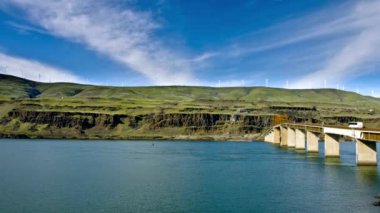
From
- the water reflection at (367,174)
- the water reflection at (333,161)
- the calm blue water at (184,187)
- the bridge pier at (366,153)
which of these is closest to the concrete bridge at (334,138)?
the bridge pier at (366,153)

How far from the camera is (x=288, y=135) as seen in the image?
7146 inches

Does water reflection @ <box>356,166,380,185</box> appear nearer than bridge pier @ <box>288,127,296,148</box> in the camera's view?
Yes

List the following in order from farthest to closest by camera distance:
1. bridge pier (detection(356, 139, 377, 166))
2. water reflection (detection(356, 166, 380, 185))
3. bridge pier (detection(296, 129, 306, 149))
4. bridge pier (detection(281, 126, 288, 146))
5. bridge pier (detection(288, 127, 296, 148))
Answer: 1. bridge pier (detection(281, 126, 288, 146))
2. bridge pier (detection(288, 127, 296, 148))
3. bridge pier (detection(296, 129, 306, 149))
4. bridge pier (detection(356, 139, 377, 166))
5. water reflection (detection(356, 166, 380, 185))

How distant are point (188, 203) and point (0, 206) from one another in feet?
68.1

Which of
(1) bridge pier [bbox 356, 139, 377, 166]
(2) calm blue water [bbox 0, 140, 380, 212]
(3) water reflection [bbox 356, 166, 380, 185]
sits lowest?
(2) calm blue water [bbox 0, 140, 380, 212]

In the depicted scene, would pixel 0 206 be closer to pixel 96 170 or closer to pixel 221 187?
pixel 221 187

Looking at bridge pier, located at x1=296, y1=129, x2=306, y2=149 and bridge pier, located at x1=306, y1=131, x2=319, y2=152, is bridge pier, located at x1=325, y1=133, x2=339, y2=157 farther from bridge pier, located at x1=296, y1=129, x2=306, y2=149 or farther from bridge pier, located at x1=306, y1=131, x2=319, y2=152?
bridge pier, located at x1=296, y1=129, x2=306, y2=149

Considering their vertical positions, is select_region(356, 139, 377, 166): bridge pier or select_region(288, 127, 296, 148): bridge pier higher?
select_region(288, 127, 296, 148): bridge pier

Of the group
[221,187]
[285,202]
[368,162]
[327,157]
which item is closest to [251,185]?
[221,187]

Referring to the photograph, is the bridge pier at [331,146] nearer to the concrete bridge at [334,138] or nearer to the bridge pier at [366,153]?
the concrete bridge at [334,138]

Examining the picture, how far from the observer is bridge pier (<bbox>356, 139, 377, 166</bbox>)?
86.9m

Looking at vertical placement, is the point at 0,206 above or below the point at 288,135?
below

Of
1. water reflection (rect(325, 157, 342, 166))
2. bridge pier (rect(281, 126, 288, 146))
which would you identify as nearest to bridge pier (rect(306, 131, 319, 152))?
water reflection (rect(325, 157, 342, 166))

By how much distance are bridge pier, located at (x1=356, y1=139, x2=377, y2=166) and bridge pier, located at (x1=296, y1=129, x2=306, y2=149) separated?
6859 centimetres
